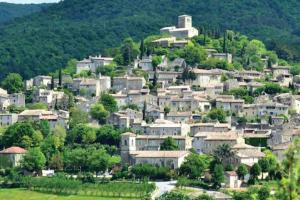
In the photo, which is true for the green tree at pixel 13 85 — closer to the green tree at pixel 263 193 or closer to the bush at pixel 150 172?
the bush at pixel 150 172

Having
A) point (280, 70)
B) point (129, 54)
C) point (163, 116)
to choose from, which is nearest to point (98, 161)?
point (163, 116)

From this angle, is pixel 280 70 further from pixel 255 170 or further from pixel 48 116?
pixel 255 170

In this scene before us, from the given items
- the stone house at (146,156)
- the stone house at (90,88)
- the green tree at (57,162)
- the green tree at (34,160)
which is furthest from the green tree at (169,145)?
the stone house at (90,88)

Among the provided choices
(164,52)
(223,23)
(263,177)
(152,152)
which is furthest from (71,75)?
(223,23)

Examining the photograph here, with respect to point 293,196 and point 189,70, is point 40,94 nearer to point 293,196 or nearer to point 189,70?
point 189,70

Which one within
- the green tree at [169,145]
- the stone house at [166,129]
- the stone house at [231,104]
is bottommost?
the green tree at [169,145]
